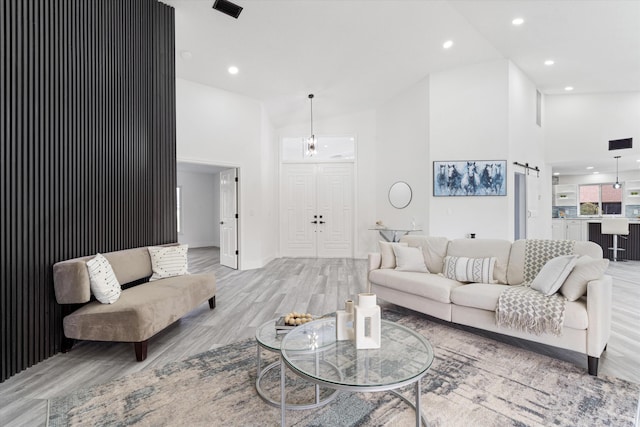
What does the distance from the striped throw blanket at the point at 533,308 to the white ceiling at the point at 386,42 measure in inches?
126

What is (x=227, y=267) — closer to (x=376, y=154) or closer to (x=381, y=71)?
(x=376, y=154)

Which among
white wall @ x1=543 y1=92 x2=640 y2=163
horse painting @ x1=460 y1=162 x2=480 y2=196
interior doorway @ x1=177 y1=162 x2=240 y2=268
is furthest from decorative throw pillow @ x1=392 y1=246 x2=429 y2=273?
interior doorway @ x1=177 y1=162 x2=240 y2=268

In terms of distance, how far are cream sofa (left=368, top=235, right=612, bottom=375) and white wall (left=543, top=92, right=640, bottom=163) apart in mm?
5472

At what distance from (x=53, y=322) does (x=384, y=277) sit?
10.2ft

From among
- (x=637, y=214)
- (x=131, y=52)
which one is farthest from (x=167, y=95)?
(x=637, y=214)

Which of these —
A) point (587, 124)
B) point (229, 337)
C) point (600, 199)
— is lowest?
point (229, 337)

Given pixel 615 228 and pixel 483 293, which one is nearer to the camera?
pixel 483 293

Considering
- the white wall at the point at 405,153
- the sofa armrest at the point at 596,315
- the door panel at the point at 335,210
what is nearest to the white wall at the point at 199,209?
the door panel at the point at 335,210

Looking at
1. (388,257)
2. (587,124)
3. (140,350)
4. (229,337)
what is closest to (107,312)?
(140,350)

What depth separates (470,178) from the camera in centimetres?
542

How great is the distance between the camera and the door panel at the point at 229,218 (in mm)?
6168

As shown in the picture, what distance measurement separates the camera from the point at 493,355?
246cm

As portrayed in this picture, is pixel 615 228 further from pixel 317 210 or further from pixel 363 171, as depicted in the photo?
pixel 317 210

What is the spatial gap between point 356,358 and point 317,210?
5.98 metres
